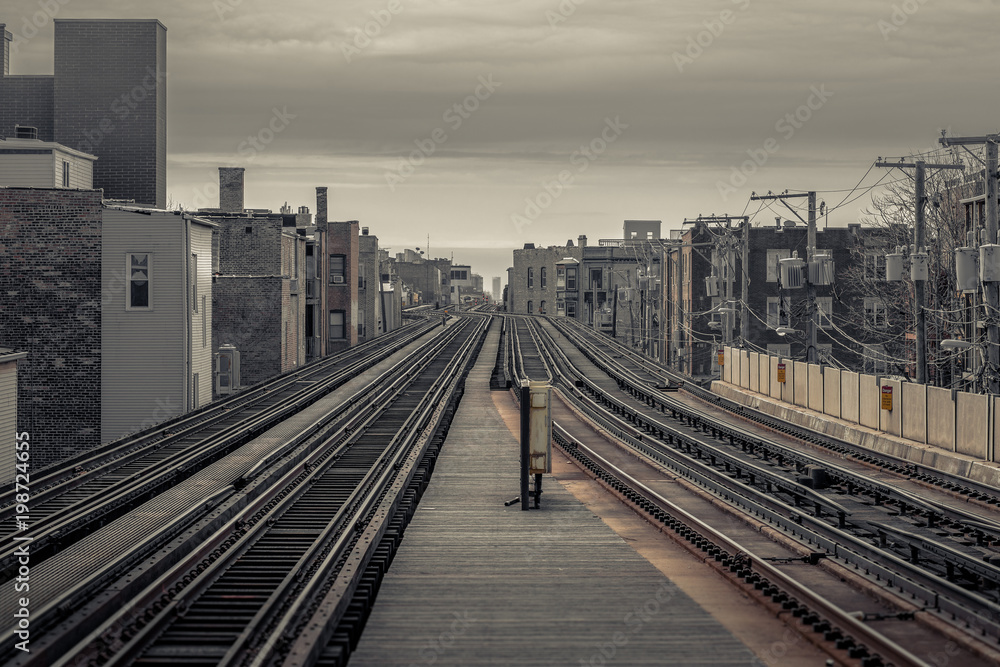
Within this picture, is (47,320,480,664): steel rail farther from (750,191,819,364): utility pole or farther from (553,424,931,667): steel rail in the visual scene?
(750,191,819,364): utility pole

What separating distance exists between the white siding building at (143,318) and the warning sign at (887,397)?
2259 cm

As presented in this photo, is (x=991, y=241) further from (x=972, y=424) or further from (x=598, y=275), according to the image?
(x=598, y=275)

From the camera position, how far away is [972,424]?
21953 millimetres

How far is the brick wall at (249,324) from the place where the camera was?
5612cm

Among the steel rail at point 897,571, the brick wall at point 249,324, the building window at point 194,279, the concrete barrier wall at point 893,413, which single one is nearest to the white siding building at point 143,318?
the building window at point 194,279

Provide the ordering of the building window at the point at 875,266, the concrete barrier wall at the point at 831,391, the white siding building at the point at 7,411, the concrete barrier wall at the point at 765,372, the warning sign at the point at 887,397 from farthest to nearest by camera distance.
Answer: the building window at the point at 875,266 < the concrete barrier wall at the point at 765,372 < the concrete barrier wall at the point at 831,391 < the white siding building at the point at 7,411 < the warning sign at the point at 887,397

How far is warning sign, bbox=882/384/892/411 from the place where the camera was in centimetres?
2597

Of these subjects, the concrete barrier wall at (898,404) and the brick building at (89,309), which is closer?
the concrete barrier wall at (898,404)

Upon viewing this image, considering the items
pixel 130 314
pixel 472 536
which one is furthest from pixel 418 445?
pixel 130 314

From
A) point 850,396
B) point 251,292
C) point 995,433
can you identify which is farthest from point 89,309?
point 995,433

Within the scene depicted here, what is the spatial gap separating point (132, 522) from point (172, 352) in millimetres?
21495

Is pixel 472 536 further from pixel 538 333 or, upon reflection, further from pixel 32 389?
pixel 538 333

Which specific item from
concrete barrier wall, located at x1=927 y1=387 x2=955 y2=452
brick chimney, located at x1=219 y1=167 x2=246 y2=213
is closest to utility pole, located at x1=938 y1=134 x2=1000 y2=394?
concrete barrier wall, located at x1=927 y1=387 x2=955 y2=452

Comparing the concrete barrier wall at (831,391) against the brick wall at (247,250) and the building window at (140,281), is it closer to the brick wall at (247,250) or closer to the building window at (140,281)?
the building window at (140,281)
